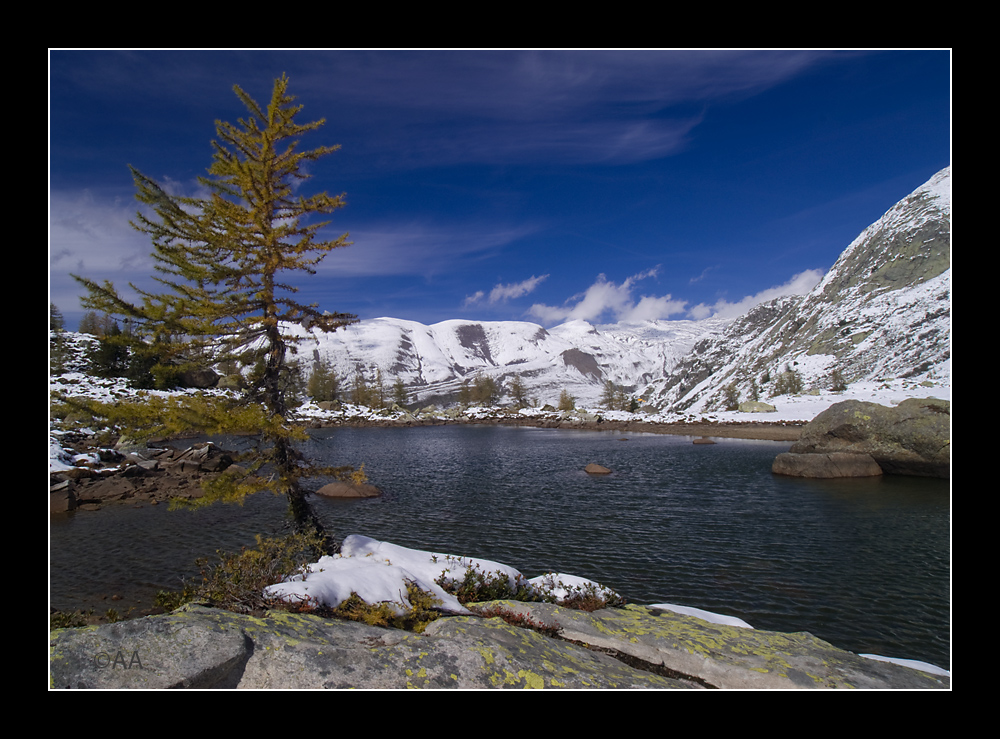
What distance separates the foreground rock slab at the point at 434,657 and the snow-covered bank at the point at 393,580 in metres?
1.06

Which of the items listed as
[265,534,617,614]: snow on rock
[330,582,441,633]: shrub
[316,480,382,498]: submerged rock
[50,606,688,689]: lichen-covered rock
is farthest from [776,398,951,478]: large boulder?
[330,582,441,633]: shrub

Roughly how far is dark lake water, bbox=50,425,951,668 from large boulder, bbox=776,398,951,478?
4.99 feet

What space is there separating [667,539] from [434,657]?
687 inches

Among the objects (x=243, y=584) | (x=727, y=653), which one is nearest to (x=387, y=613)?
(x=243, y=584)

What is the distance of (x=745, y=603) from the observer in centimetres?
1404

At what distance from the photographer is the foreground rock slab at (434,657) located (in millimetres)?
5195

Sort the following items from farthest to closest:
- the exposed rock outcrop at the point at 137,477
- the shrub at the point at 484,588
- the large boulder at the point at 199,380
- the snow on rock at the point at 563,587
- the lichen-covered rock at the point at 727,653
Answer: the large boulder at the point at 199,380, the exposed rock outcrop at the point at 137,477, the snow on rock at the point at 563,587, the shrub at the point at 484,588, the lichen-covered rock at the point at 727,653

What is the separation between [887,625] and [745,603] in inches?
140

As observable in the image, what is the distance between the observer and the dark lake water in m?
13.9

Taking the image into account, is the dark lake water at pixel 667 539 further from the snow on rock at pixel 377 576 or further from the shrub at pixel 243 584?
the shrub at pixel 243 584

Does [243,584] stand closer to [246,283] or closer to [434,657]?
[434,657]

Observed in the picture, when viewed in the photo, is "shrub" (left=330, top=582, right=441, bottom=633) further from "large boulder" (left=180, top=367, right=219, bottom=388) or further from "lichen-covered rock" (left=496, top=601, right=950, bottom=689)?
"large boulder" (left=180, top=367, right=219, bottom=388)

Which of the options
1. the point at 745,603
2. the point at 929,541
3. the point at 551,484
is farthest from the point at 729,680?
the point at 551,484

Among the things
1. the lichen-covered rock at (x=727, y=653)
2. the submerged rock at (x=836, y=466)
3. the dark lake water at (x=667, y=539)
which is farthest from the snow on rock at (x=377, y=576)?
the submerged rock at (x=836, y=466)
